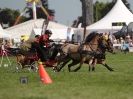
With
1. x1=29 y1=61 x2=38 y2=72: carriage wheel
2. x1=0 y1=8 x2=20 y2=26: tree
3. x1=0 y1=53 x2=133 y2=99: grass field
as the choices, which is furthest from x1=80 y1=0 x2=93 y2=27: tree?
x1=0 y1=8 x2=20 y2=26: tree

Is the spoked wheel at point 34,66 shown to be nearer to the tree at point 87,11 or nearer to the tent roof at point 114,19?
the tent roof at point 114,19

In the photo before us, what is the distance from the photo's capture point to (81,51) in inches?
952

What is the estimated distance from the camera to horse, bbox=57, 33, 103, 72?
24.2m

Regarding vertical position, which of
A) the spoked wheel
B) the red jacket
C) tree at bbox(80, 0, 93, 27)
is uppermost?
tree at bbox(80, 0, 93, 27)

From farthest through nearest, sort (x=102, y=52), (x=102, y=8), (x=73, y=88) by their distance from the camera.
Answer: (x=102, y=8), (x=102, y=52), (x=73, y=88)

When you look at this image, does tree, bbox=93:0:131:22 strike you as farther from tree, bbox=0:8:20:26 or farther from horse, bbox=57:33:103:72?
horse, bbox=57:33:103:72

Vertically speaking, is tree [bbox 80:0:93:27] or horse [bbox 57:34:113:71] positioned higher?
tree [bbox 80:0:93:27]

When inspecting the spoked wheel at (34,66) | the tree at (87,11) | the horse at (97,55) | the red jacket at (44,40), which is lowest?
the spoked wheel at (34,66)

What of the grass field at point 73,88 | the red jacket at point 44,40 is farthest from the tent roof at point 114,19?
the grass field at point 73,88

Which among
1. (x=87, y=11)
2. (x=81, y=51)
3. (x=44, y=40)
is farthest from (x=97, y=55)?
(x=87, y=11)

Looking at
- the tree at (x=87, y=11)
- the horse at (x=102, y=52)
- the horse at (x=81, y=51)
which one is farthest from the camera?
the tree at (x=87, y=11)

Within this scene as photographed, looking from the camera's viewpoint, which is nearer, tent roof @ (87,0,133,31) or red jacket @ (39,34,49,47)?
red jacket @ (39,34,49,47)

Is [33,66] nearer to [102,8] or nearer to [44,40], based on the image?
[44,40]

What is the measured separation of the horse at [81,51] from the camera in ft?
79.4
